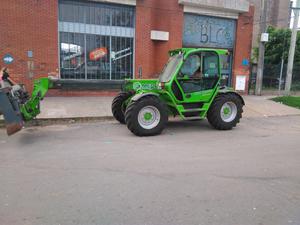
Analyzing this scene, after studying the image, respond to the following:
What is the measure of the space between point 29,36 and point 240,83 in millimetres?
11903

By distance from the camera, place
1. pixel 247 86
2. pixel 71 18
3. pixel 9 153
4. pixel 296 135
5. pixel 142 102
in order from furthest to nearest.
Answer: pixel 247 86
pixel 71 18
pixel 296 135
pixel 142 102
pixel 9 153

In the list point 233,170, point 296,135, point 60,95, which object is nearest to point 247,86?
point 296,135

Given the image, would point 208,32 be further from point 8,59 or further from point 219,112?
point 8,59

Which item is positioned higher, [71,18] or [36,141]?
[71,18]

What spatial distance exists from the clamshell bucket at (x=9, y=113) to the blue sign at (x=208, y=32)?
36.6 ft

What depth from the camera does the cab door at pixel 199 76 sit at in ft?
27.2

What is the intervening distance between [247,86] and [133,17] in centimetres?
827

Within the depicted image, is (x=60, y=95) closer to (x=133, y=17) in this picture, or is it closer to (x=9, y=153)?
(x=133, y=17)

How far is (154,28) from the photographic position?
15086 mm

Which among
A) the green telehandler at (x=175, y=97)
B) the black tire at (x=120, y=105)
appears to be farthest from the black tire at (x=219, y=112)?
the black tire at (x=120, y=105)

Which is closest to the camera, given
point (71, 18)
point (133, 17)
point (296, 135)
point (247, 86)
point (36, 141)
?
point (36, 141)

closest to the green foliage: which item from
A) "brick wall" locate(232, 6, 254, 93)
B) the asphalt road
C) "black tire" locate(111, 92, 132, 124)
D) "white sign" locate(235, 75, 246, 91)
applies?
"brick wall" locate(232, 6, 254, 93)

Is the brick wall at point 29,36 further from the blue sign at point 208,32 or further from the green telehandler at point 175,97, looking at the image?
the blue sign at point 208,32

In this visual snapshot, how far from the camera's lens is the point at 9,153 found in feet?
19.7
